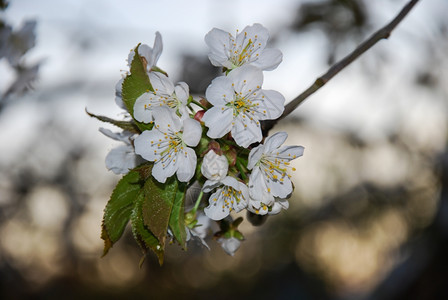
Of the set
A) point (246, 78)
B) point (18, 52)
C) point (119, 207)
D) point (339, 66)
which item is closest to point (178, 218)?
point (119, 207)

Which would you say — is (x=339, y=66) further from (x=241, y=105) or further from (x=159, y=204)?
(x=159, y=204)

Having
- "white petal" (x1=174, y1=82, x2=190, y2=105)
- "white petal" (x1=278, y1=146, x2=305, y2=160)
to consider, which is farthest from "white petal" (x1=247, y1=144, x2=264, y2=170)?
"white petal" (x1=174, y1=82, x2=190, y2=105)

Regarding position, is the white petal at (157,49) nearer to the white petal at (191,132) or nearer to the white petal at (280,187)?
the white petal at (191,132)

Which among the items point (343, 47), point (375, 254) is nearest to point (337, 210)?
point (375, 254)

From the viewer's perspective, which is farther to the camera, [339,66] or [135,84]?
[339,66]

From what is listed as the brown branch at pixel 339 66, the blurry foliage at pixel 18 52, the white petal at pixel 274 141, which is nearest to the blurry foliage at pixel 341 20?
the brown branch at pixel 339 66

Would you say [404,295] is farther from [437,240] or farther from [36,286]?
[36,286]
